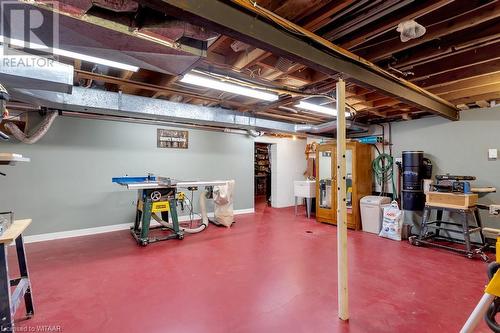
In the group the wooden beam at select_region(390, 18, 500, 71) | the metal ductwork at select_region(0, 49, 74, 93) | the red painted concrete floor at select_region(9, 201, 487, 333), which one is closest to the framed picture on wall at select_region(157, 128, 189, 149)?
the red painted concrete floor at select_region(9, 201, 487, 333)

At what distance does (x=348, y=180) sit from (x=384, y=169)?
2.96 feet

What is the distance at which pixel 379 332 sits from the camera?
1976 millimetres

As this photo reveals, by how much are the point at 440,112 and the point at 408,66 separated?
5.89 ft

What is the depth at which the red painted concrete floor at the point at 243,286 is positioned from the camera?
210cm

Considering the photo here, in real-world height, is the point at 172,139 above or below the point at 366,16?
below

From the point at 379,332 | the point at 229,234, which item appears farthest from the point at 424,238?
the point at 229,234

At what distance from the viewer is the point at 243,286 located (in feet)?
8.90

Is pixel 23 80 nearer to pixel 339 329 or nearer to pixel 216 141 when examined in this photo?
pixel 339 329

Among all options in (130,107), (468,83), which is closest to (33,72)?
(130,107)

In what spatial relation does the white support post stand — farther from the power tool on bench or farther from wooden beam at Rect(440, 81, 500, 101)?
the power tool on bench

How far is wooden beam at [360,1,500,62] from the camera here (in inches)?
71.0

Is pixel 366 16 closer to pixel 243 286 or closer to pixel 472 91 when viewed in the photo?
pixel 243 286

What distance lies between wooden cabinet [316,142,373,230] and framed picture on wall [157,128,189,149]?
321cm

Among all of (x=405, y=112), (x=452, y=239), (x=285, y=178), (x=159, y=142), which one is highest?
(x=405, y=112)
